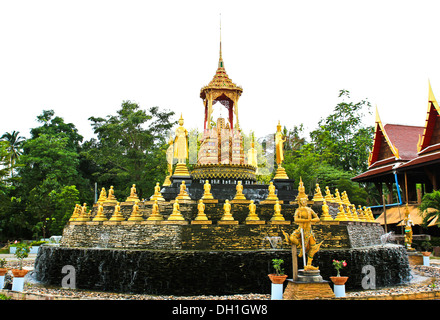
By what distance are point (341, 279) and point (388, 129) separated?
27205mm

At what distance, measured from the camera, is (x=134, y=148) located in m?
33.4

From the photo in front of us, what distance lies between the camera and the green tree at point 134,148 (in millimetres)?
31547

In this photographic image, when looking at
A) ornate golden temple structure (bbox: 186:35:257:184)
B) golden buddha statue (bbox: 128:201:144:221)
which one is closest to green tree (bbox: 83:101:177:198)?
ornate golden temple structure (bbox: 186:35:257:184)

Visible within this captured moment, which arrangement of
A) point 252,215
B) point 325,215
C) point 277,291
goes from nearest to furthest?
point 277,291, point 252,215, point 325,215

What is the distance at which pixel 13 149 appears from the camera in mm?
49062

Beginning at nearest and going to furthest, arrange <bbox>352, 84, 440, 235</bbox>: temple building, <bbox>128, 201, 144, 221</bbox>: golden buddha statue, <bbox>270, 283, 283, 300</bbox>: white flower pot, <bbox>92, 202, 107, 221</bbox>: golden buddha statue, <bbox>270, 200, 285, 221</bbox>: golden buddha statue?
<bbox>270, 283, 283, 300</bbox>: white flower pot, <bbox>270, 200, 285, 221</bbox>: golden buddha statue, <bbox>128, 201, 144, 221</bbox>: golden buddha statue, <bbox>92, 202, 107, 221</bbox>: golden buddha statue, <bbox>352, 84, 440, 235</bbox>: temple building

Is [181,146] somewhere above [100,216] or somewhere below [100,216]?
above

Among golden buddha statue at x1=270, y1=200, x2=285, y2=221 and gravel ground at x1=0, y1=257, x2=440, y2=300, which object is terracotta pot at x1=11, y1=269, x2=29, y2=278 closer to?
gravel ground at x1=0, y1=257, x2=440, y2=300

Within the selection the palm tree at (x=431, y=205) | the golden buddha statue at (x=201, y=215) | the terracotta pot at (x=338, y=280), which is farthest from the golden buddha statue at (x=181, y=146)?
the palm tree at (x=431, y=205)

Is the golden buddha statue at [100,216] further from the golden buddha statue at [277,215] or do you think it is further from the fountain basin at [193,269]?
the golden buddha statue at [277,215]

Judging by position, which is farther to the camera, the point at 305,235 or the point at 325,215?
the point at 325,215

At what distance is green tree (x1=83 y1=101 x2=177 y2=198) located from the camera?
31.5 m

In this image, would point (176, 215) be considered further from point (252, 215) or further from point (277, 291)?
point (277, 291)

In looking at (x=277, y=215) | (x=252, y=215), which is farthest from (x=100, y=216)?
(x=277, y=215)
